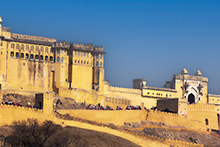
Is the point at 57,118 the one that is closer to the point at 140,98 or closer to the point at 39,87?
the point at 39,87

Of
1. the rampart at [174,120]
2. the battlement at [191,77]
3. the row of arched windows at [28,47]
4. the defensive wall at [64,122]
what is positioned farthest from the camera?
the battlement at [191,77]

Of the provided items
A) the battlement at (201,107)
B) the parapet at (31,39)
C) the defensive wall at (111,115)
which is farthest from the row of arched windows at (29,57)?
the battlement at (201,107)

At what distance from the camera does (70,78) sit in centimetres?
9531

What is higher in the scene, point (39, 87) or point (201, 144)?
point (39, 87)

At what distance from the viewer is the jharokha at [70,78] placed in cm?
8875

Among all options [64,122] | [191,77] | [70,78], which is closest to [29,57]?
[70,78]

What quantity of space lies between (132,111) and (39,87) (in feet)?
55.3

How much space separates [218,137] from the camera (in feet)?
292

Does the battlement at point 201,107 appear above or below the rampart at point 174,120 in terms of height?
above

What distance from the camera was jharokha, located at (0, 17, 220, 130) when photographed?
8875 centimetres

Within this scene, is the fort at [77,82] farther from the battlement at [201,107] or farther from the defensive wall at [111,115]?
the defensive wall at [111,115]

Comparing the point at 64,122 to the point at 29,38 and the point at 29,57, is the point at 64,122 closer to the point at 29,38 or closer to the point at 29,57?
the point at 29,57

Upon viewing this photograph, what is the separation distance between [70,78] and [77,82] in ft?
4.41

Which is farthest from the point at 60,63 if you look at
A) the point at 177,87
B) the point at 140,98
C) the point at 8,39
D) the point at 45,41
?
the point at 177,87
